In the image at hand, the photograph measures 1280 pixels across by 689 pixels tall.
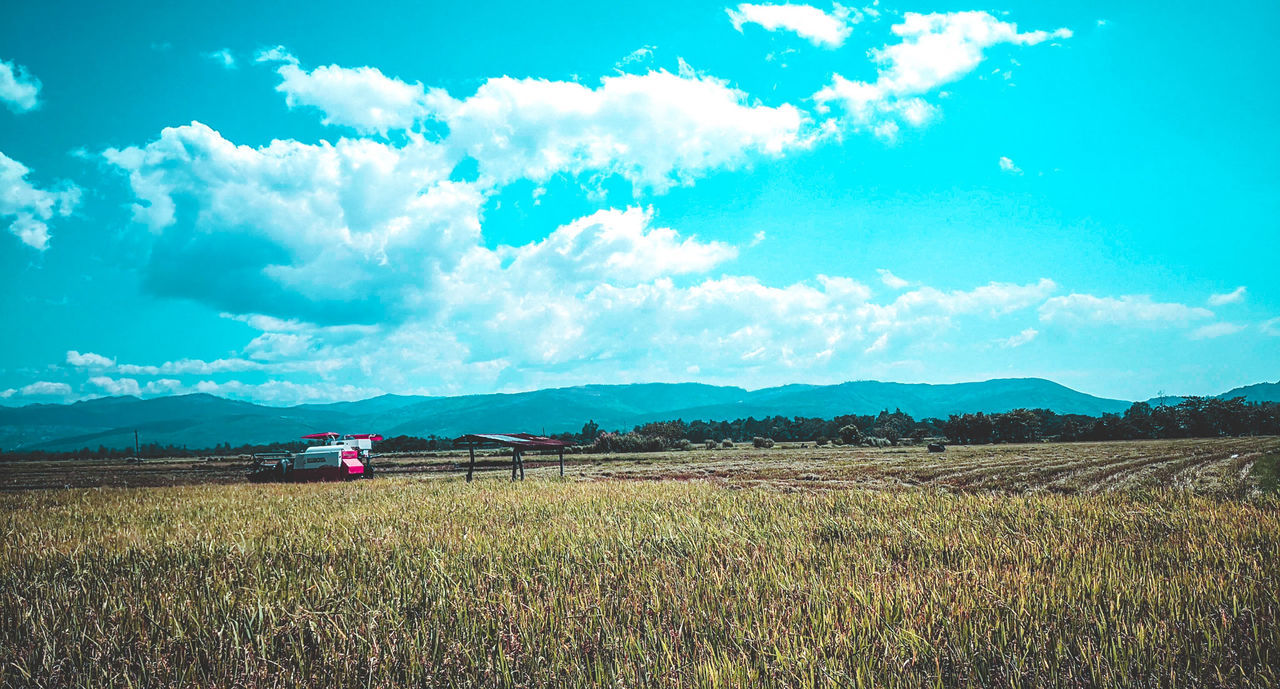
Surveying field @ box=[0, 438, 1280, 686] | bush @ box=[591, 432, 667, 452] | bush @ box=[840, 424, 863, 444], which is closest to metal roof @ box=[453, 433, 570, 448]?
field @ box=[0, 438, 1280, 686]

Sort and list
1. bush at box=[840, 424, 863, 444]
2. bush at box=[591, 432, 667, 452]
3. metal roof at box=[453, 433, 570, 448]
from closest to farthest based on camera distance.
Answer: metal roof at box=[453, 433, 570, 448] < bush at box=[591, 432, 667, 452] < bush at box=[840, 424, 863, 444]

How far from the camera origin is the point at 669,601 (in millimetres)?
5066

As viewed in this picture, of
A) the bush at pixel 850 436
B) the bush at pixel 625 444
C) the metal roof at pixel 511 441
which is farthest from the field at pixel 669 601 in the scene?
the bush at pixel 850 436

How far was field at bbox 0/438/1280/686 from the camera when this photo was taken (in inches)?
148

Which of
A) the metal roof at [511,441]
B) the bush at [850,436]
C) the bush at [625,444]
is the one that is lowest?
the bush at [850,436]

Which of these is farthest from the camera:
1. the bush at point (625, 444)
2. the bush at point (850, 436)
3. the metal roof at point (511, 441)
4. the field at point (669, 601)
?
the bush at point (850, 436)

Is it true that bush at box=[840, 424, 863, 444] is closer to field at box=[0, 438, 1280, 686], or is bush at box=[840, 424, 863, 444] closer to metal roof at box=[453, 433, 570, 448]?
metal roof at box=[453, 433, 570, 448]

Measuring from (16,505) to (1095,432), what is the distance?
12798 centimetres

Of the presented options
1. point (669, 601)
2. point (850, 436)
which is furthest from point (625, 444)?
point (669, 601)

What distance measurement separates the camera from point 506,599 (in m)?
5.23

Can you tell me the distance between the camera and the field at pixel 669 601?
3.76 meters

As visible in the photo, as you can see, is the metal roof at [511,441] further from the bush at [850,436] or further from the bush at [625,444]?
the bush at [850,436]

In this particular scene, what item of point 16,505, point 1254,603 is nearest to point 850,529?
point 1254,603

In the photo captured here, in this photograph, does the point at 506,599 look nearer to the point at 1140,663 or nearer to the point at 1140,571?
the point at 1140,663
